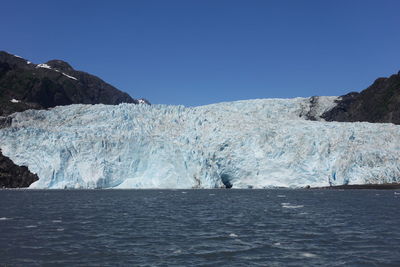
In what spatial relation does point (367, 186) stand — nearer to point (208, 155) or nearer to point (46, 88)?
point (208, 155)

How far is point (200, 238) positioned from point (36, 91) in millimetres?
98072

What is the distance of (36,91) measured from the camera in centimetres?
10338

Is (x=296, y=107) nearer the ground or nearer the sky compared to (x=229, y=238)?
nearer the sky

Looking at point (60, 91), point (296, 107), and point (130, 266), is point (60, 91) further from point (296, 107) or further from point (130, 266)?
point (130, 266)

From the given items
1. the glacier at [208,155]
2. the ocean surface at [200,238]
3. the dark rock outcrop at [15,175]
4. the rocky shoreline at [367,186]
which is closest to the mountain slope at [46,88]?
the dark rock outcrop at [15,175]

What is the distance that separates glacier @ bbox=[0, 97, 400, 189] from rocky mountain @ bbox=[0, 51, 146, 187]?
637 centimetres

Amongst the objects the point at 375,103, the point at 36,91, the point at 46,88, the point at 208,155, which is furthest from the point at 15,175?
the point at 375,103

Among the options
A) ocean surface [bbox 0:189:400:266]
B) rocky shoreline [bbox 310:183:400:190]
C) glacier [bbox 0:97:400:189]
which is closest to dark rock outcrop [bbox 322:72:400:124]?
rocky shoreline [bbox 310:183:400:190]

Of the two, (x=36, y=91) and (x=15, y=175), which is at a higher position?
(x=36, y=91)

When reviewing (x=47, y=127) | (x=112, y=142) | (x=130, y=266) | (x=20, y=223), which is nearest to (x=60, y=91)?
(x=47, y=127)

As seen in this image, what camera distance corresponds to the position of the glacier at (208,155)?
42062 millimetres

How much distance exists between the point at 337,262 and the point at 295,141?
109ft

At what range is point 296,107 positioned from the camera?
196 ft

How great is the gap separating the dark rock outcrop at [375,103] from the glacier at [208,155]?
30.2 m
